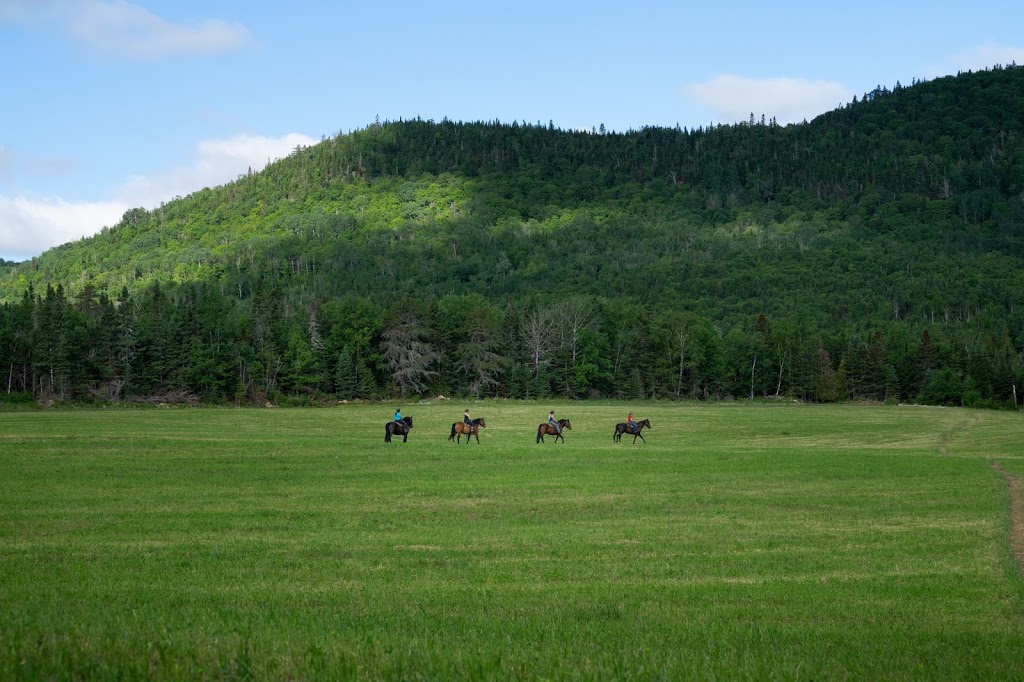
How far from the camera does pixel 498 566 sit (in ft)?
54.6

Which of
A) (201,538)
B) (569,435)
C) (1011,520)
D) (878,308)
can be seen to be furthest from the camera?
(878,308)

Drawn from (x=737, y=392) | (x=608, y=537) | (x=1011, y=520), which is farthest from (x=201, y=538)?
(x=737, y=392)

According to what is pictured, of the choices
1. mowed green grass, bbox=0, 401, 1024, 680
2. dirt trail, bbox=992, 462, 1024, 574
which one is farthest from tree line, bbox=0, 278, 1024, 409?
dirt trail, bbox=992, 462, 1024, 574

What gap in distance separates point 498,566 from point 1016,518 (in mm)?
14895

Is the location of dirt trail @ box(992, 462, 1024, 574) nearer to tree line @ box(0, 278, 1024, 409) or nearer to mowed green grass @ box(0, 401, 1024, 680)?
mowed green grass @ box(0, 401, 1024, 680)

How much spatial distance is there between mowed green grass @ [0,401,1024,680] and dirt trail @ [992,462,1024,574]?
30 cm

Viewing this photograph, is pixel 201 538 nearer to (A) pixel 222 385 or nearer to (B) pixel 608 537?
(B) pixel 608 537

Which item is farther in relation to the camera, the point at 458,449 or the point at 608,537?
the point at 458,449

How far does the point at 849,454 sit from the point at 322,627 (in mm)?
38885

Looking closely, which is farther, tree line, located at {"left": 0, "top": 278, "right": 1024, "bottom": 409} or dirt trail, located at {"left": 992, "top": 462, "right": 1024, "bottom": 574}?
tree line, located at {"left": 0, "top": 278, "right": 1024, "bottom": 409}

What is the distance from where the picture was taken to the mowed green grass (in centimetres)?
913

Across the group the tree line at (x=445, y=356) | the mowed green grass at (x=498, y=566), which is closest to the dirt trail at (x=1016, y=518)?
the mowed green grass at (x=498, y=566)

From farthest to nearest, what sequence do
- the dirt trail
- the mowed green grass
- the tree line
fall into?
the tree line < the dirt trail < the mowed green grass

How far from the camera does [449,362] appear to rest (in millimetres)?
111000
